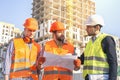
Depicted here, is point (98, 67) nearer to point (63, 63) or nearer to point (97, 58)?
point (97, 58)

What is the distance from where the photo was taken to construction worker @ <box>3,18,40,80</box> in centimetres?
652

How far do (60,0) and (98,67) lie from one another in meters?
108

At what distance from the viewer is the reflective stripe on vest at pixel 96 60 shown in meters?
5.68

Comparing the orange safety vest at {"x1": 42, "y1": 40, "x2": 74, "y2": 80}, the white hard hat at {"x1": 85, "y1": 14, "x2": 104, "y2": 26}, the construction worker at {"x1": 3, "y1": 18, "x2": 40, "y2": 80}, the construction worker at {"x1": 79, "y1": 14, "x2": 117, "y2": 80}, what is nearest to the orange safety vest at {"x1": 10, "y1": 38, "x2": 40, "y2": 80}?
the construction worker at {"x1": 3, "y1": 18, "x2": 40, "y2": 80}

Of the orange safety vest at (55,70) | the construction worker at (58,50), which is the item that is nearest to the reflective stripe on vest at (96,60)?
the construction worker at (58,50)

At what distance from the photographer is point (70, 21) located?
363 feet

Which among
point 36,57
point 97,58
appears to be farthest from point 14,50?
point 97,58

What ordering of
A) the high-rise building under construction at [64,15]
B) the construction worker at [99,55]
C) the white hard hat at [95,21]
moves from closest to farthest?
the construction worker at [99,55], the white hard hat at [95,21], the high-rise building under construction at [64,15]

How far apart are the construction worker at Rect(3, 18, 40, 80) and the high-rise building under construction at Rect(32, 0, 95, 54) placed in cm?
9089

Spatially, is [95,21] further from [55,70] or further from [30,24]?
[30,24]

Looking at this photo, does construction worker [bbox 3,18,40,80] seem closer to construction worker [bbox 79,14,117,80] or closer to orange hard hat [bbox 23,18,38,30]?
orange hard hat [bbox 23,18,38,30]

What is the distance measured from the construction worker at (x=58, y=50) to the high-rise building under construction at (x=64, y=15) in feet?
299

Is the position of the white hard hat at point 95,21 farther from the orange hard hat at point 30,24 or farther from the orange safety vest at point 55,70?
the orange hard hat at point 30,24

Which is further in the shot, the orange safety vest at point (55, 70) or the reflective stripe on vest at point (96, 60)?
the orange safety vest at point (55, 70)
